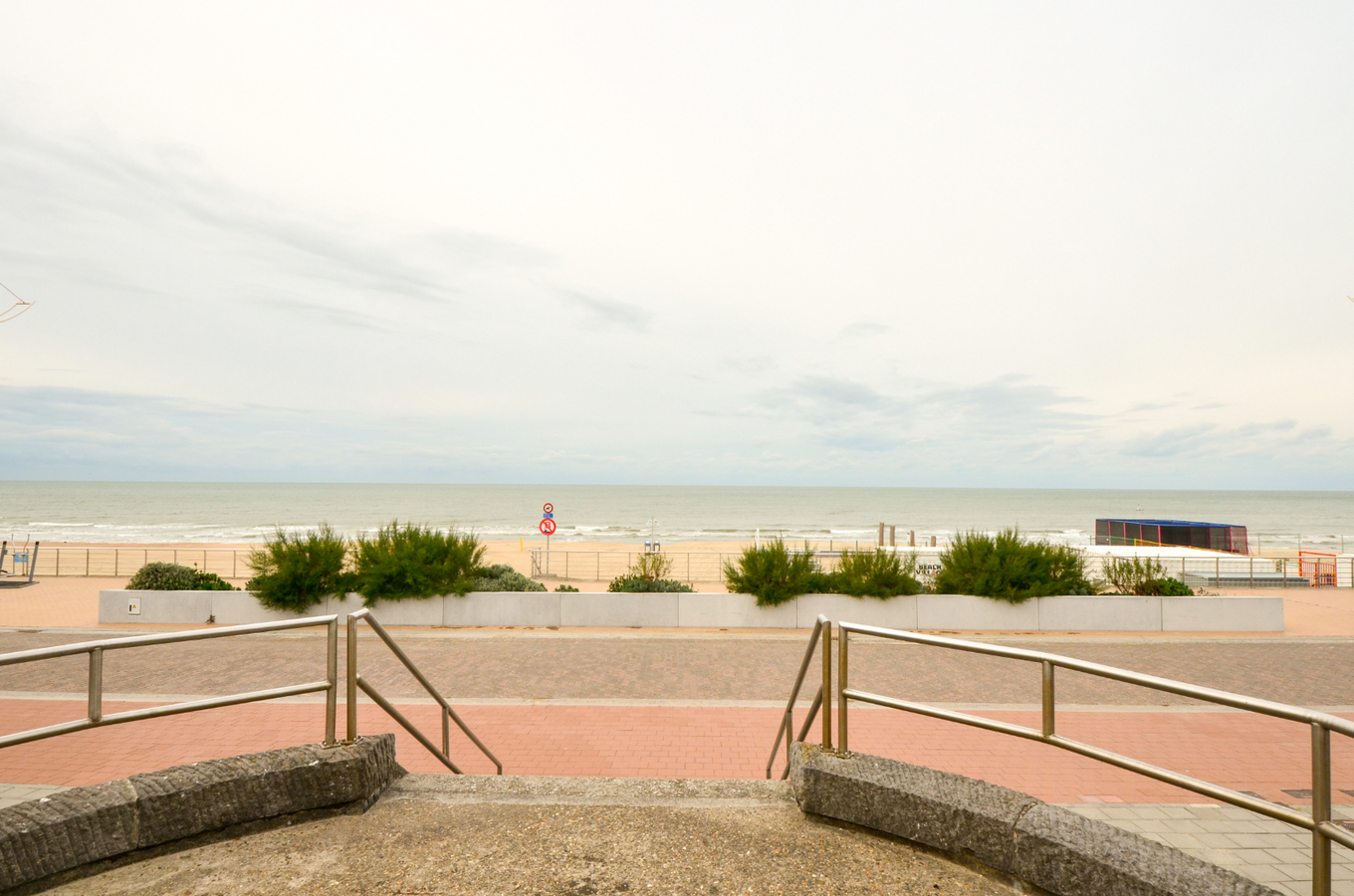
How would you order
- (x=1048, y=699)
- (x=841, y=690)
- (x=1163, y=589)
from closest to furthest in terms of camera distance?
1. (x=1048, y=699)
2. (x=841, y=690)
3. (x=1163, y=589)

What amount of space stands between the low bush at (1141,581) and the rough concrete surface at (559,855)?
13621 millimetres

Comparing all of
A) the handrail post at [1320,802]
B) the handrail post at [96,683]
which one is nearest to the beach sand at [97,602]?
the handrail post at [1320,802]

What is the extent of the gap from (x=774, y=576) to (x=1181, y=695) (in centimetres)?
1105

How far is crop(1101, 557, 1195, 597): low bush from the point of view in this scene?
14.6 meters

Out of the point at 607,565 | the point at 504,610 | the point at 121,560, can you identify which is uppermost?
the point at 504,610

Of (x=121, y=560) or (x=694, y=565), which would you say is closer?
(x=694, y=565)

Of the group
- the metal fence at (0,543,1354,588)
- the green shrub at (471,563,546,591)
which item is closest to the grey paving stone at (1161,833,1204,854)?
the metal fence at (0,543,1354,588)

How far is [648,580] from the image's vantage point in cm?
1527

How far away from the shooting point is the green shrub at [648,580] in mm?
14914

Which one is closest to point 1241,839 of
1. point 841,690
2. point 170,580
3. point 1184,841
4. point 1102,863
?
point 1184,841

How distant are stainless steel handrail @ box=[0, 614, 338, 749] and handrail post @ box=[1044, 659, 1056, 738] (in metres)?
3.55

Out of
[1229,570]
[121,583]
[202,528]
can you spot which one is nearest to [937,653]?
[1229,570]

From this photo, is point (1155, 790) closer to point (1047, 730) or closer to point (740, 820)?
point (1047, 730)

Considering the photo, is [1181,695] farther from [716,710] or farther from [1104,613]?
[1104,613]
